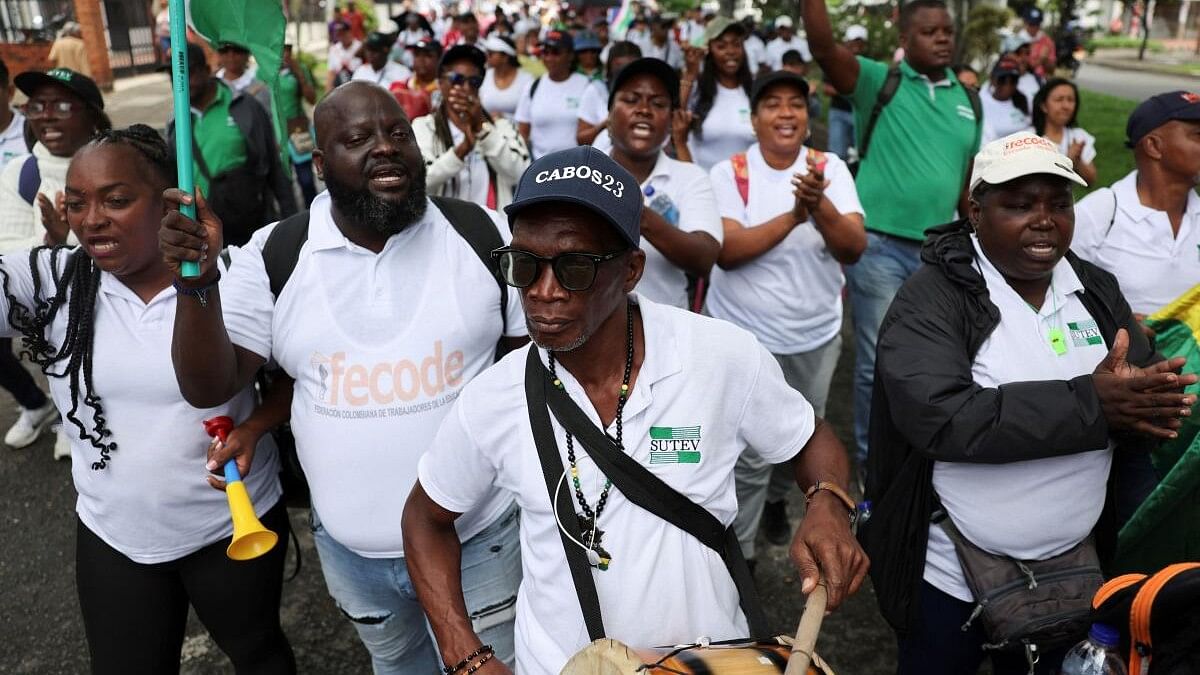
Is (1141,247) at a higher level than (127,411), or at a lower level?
higher

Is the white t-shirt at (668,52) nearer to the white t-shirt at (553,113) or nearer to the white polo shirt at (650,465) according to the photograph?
the white t-shirt at (553,113)

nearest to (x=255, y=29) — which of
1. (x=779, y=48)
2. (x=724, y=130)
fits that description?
(x=724, y=130)

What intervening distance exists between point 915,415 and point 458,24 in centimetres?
1392

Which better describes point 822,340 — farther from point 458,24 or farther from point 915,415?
point 458,24

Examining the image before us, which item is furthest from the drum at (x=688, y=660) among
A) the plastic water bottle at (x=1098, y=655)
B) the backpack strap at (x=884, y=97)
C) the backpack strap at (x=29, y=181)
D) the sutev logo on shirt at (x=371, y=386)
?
the backpack strap at (x=884, y=97)

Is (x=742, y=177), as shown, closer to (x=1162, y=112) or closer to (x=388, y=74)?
(x=1162, y=112)

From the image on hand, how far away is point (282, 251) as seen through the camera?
96.4 inches

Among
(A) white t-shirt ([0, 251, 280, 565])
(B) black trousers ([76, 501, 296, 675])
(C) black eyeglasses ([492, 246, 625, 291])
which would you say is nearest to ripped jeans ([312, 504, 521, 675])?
(B) black trousers ([76, 501, 296, 675])

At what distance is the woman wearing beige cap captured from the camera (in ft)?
7.20

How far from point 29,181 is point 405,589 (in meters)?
2.75

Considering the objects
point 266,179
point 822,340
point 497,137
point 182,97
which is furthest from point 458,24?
point 182,97

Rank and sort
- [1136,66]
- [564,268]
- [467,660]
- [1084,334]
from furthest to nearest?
[1136,66]
[1084,334]
[467,660]
[564,268]

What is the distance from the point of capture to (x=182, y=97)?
196cm

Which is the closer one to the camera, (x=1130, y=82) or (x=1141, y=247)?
(x=1141, y=247)
